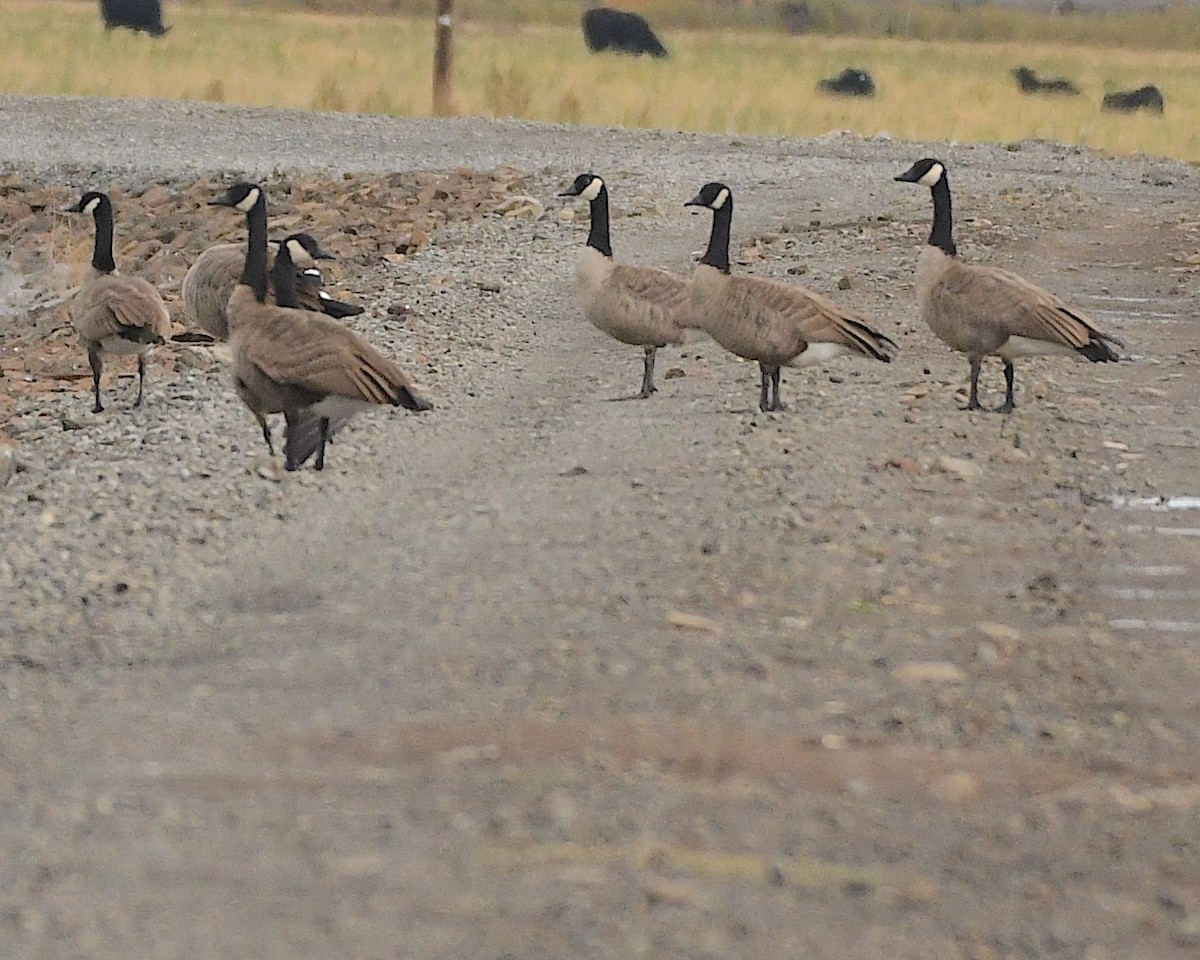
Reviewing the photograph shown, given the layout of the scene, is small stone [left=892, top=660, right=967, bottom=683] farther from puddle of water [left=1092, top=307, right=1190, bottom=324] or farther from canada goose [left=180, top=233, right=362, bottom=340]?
puddle of water [left=1092, top=307, right=1190, bottom=324]

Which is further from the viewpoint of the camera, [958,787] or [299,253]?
[299,253]

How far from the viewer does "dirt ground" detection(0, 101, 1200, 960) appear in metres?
4.80

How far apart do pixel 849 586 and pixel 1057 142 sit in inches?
974

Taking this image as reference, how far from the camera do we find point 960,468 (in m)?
9.23

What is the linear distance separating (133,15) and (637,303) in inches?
1780

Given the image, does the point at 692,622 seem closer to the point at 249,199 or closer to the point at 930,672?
the point at 930,672

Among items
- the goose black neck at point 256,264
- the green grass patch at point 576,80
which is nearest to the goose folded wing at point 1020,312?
the goose black neck at point 256,264

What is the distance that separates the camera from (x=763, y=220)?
772 inches

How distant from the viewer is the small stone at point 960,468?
916 cm

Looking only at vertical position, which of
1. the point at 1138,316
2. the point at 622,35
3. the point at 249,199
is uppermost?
the point at 622,35

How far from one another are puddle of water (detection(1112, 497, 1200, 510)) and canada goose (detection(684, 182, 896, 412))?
1.68m

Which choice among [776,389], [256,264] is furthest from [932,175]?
[256,264]

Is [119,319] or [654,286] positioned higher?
[654,286]

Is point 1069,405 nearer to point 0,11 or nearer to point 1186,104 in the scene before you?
point 1186,104
